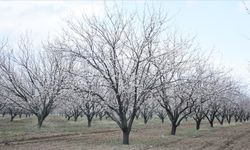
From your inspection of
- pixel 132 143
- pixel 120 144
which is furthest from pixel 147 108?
pixel 120 144

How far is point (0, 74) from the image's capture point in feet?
123

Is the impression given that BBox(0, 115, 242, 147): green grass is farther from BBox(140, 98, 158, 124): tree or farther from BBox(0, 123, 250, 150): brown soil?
BBox(140, 98, 158, 124): tree

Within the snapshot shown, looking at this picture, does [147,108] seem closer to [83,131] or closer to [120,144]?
[83,131]

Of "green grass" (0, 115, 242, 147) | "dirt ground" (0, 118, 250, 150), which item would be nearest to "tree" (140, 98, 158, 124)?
"green grass" (0, 115, 242, 147)

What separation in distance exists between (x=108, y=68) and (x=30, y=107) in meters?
16.6

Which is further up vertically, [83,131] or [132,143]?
[83,131]

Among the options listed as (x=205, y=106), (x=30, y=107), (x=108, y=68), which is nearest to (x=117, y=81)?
(x=108, y=68)

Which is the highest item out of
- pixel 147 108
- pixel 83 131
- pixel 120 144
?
pixel 147 108

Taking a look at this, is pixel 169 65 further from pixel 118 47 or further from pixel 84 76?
pixel 84 76

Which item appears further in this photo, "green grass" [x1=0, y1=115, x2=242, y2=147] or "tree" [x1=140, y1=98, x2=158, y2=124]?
"tree" [x1=140, y1=98, x2=158, y2=124]

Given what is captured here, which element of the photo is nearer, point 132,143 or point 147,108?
point 132,143

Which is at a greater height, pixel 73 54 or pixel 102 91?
pixel 73 54

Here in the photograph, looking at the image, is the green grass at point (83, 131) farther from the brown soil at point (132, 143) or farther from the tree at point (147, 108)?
the tree at point (147, 108)

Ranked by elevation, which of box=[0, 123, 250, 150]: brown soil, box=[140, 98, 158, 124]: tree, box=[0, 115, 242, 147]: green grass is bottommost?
box=[0, 123, 250, 150]: brown soil
